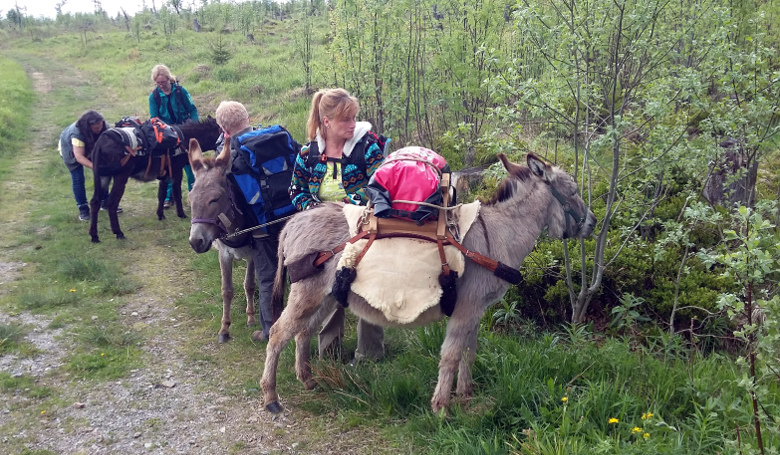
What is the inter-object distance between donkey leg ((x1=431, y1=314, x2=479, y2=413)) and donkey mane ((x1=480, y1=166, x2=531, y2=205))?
2.69 ft

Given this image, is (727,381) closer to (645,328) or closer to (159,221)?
(645,328)

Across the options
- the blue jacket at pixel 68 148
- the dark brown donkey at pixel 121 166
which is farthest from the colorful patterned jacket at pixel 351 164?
the blue jacket at pixel 68 148

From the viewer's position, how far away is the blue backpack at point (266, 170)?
4.35 m

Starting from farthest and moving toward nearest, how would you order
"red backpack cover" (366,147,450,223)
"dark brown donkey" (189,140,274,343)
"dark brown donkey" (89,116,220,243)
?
"dark brown donkey" (89,116,220,243) < "dark brown donkey" (189,140,274,343) < "red backpack cover" (366,147,450,223)

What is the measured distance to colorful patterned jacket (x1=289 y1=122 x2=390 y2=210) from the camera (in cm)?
382

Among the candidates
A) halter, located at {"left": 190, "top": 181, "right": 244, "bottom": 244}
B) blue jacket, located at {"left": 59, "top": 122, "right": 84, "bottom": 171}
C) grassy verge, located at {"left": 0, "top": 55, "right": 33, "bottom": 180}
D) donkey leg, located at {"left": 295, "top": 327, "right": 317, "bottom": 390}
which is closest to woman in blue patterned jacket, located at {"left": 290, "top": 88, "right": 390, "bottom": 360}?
halter, located at {"left": 190, "top": 181, "right": 244, "bottom": 244}

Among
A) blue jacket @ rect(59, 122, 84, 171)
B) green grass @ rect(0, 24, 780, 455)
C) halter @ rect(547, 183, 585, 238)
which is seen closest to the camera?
green grass @ rect(0, 24, 780, 455)

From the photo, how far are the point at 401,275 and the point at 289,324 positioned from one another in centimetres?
102

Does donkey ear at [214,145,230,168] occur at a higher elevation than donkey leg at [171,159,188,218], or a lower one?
higher

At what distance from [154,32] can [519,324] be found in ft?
127

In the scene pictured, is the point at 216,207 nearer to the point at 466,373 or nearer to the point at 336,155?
the point at 336,155

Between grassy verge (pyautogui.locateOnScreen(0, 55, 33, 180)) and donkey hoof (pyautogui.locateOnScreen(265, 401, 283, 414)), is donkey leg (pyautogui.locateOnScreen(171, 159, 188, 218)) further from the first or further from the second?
donkey hoof (pyautogui.locateOnScreen(265, 401, 283, 414))

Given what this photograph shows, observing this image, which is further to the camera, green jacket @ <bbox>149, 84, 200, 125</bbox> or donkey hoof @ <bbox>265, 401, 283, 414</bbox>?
green jacket @ <bbox>149, 84, 200, 125</bbox>

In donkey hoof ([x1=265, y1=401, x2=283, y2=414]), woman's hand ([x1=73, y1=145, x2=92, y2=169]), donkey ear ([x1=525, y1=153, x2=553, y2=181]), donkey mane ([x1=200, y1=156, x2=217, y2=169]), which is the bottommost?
donkey hoof ([x1=265, y1=401, x2=283, y2=414])
